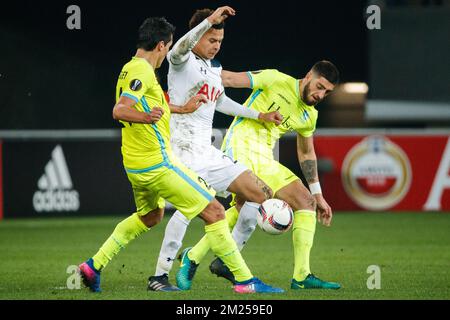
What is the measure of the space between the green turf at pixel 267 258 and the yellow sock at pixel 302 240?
216 millimetres

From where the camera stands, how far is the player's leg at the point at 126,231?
7.99 metres

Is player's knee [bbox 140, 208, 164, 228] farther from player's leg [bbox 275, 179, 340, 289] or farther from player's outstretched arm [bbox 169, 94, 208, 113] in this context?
player's leg [bbox 275, 179, 340, 289]

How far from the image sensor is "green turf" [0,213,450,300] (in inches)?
313

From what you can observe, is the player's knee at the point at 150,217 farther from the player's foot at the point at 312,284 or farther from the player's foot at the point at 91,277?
the player's foot at the point at 312,284

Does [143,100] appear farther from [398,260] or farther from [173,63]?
[398,260]

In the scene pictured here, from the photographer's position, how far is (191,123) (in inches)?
325

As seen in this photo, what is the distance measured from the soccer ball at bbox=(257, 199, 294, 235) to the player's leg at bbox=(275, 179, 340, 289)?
0.23 meters

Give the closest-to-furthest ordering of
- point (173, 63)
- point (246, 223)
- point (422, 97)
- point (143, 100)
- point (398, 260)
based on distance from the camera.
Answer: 1. point (143, 100)
2. point (173, 63)
3. point (246, 223)
4. point (398, 260)
5. point (422, 97)

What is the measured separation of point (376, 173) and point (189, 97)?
736cm

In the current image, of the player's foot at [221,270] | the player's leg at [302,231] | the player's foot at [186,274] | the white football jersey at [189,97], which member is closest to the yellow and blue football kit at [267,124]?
the player's leg at [302,231]

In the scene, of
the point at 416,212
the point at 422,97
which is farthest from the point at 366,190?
the point at 422,97

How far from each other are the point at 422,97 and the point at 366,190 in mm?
2006

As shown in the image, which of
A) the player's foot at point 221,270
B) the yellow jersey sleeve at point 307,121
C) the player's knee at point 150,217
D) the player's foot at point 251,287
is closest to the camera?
the player's foot at point 251,287

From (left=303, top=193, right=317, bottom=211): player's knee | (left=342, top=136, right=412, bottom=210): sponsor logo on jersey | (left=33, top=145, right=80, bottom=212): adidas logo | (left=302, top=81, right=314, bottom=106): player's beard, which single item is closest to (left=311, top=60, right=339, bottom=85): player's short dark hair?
(left=302, top=81, right=314, bottom=106): player's beard
